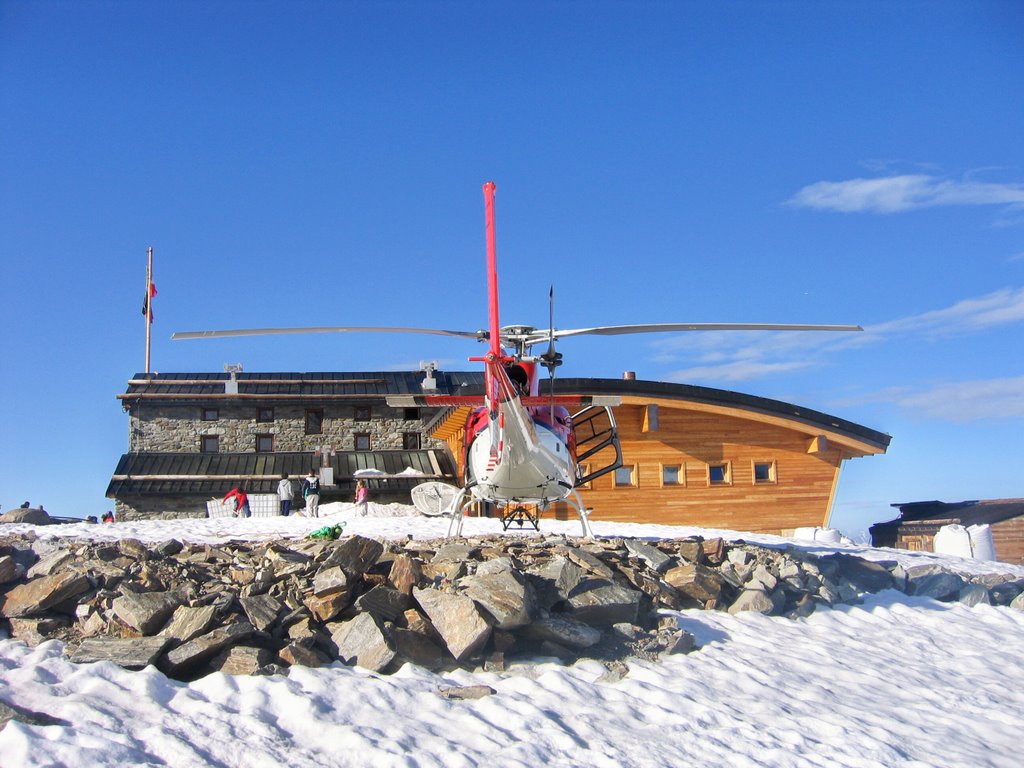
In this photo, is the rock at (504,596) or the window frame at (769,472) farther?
the window frame at (769,472)

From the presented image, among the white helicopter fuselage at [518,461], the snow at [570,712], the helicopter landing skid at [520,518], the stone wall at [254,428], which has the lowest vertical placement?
the snow at [570,712]

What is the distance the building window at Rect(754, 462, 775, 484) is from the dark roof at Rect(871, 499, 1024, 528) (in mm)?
5399

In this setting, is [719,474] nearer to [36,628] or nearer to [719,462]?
[719,462]

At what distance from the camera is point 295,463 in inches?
1410

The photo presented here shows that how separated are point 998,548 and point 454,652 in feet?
76.1

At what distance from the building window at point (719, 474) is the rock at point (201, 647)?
20762 mm

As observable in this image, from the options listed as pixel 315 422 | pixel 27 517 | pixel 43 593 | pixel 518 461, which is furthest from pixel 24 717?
pixel 315 422

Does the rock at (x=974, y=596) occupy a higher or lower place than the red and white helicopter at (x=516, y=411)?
lower

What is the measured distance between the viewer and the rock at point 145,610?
9.18 meters

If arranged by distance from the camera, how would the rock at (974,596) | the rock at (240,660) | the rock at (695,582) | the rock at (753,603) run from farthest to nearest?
1. the rock at (974,596)
2. the rock at (753,603)
3. the rock at (695,582)
4. the rock at (240,660)

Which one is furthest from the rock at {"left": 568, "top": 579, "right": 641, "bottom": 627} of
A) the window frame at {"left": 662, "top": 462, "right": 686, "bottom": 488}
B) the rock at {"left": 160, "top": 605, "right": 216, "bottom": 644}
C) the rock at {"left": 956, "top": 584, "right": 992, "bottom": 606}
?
the window frame at {"left": 662, "top": 462, "right": 686, "bottom": 488}

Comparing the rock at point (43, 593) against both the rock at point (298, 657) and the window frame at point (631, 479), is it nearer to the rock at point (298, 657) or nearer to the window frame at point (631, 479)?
the rock at point (298, 657)

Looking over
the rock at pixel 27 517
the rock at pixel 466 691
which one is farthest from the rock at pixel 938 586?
the rock at pixel 27 517

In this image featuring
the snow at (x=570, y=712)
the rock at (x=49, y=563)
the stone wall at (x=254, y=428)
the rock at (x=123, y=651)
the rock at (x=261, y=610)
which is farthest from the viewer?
the stone wall at (x=254, y=428)
